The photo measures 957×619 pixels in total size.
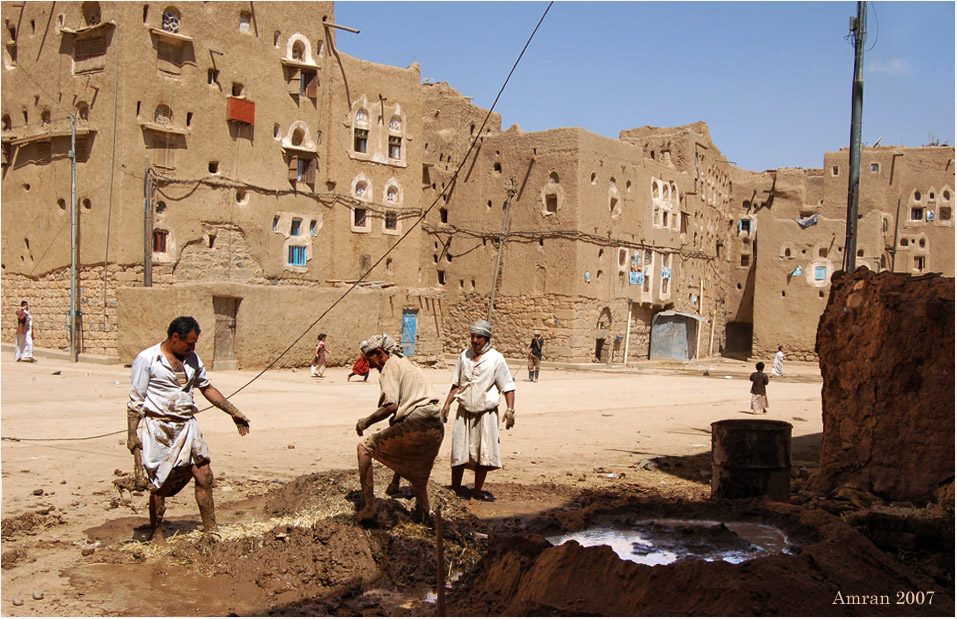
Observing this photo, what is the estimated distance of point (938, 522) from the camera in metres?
5.93

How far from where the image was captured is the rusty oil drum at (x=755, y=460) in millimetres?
7762

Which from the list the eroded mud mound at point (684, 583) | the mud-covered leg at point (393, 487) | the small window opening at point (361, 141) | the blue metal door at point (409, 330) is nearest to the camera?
the eroded mud mound at point (684, 583)

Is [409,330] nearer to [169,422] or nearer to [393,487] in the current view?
[393,487]

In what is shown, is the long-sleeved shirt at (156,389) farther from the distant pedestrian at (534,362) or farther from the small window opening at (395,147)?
the small window opening at (395,147)

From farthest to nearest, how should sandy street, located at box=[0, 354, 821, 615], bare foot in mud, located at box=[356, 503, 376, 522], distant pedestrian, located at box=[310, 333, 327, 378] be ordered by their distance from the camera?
distant pedestrian, located at box=[310, 333, 327, 378] < sandy street, located at box=[0, 354, 821, 615] < bare foot in mud, located at box=[356, 503, 376, 522]

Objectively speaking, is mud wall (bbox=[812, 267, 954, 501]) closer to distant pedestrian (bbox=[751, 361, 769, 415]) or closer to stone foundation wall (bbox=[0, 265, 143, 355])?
distant pedestrian (bbox=[751, 361, 769, 415])

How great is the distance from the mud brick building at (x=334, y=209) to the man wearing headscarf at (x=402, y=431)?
8.15 meters

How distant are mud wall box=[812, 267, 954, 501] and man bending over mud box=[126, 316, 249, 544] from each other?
5683 mm

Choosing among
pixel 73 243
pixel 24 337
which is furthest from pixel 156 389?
pixel 73 243

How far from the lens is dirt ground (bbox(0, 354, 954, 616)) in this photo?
15.5ft

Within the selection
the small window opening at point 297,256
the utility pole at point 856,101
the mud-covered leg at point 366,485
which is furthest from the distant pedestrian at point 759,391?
the small window opening at point 297,256

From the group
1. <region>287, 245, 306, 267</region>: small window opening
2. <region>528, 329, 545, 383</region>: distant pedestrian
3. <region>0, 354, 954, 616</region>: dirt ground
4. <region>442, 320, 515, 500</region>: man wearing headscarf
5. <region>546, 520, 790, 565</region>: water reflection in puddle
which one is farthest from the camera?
<region>287, 245, 306, 267</region>: small window opening

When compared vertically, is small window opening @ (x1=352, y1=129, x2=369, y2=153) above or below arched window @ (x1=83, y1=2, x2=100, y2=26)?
below

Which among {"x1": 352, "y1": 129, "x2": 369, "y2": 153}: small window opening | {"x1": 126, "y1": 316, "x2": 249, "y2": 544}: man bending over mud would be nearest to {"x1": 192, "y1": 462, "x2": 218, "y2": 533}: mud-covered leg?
{"x1": 126, "y1": 316, "x2": 249, "y2": 544}: man bending over mud
